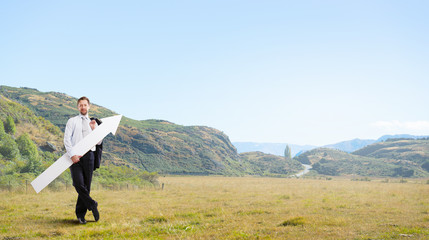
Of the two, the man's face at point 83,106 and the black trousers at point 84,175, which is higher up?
the man's face at point 83,106

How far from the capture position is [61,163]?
7816 mm

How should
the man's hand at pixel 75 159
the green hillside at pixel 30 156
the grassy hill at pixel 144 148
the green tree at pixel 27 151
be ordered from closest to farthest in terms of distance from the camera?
1. the man's hand at pixel 75 159
2. the green hillside at pixel 30 156
3. the green tree at pixel 27 151
4. the grassy hill at pixel 144 148

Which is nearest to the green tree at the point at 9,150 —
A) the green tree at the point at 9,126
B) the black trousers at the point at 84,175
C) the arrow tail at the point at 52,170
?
the green tree at the point at 9,126

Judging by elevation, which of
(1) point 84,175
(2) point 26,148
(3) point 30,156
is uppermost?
Answer: (1) point 84,175

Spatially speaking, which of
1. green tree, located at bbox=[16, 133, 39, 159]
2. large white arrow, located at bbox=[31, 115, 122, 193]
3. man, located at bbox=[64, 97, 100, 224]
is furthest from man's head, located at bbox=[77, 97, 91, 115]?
green tree, located at bbox=[16, 133, 39, 159]

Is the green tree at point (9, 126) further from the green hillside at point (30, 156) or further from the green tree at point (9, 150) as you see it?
the green tree at point (9, 150)

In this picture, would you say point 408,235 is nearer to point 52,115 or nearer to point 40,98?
point 52,115

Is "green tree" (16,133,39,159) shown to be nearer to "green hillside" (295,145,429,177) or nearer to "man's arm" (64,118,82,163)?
"man's arm" (64,118,82,163)

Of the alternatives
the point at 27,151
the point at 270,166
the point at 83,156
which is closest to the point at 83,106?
the point at 83,156

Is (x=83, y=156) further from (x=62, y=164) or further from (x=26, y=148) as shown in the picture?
(x=26, y=148)

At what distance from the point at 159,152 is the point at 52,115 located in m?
42.1

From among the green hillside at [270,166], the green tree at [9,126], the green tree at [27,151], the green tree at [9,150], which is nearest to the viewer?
the green tree at [27,151]

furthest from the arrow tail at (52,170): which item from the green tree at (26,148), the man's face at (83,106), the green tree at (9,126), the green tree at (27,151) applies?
the green tree at (9,126)

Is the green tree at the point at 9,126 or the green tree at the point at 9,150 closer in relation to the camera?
the green tree at the point at 9,150
